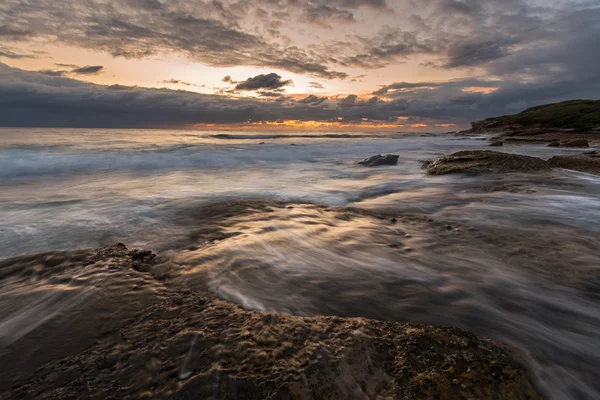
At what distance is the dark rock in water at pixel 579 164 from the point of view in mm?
9401

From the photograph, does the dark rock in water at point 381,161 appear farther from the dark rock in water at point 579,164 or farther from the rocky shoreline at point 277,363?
the rocky shoreline at point 277,363

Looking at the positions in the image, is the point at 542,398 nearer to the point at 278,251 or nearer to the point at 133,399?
the point at 133,399

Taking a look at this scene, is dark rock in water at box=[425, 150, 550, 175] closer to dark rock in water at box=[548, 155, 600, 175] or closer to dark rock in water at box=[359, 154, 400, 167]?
dark rock in water at box=[548, 155, 600, 175]

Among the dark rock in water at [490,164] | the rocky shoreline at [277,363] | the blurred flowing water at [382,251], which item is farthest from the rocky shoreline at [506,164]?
the rocky shoreline at [277,363]

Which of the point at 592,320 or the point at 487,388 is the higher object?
the point at 487,388

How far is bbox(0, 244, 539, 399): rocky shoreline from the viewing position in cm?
156

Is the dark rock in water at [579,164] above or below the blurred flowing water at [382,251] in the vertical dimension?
above

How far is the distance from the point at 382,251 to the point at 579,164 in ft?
33.6

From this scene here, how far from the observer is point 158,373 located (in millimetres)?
1644

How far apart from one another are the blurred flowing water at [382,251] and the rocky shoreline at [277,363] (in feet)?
1.26

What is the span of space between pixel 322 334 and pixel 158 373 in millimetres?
968

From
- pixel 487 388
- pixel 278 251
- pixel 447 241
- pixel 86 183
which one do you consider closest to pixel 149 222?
pixel 278 251

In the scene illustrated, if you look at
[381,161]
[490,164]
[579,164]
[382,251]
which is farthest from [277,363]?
[381,161]

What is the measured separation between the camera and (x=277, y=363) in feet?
5.55
